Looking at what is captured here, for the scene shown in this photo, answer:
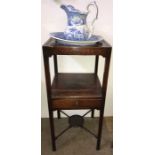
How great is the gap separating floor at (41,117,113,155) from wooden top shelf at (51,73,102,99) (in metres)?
0.36

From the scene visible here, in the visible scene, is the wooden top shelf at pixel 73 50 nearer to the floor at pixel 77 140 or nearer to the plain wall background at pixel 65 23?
the plain wall background at pixel 65 23

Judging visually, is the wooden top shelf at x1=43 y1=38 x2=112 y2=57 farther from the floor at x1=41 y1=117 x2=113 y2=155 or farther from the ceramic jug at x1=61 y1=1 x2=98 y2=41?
the floor at x1=41 y1=117 x2=113 y2=155

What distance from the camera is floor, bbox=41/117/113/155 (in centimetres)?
124

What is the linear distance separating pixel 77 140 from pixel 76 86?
0.38 meters

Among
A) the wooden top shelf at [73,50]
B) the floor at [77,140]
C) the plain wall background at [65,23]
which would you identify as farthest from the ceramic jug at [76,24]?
the floor at [77,140]

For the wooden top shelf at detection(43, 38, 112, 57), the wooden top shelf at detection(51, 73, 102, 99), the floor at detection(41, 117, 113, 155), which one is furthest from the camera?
the floor at detection(41, 117, 113, 155)

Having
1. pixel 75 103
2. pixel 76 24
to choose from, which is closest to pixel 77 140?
pixel 75 103

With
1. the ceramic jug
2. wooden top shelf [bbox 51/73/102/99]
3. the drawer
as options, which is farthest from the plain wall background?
the drawer

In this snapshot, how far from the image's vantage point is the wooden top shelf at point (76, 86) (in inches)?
44.4

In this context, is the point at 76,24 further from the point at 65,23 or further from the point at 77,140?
the point at 77,140
